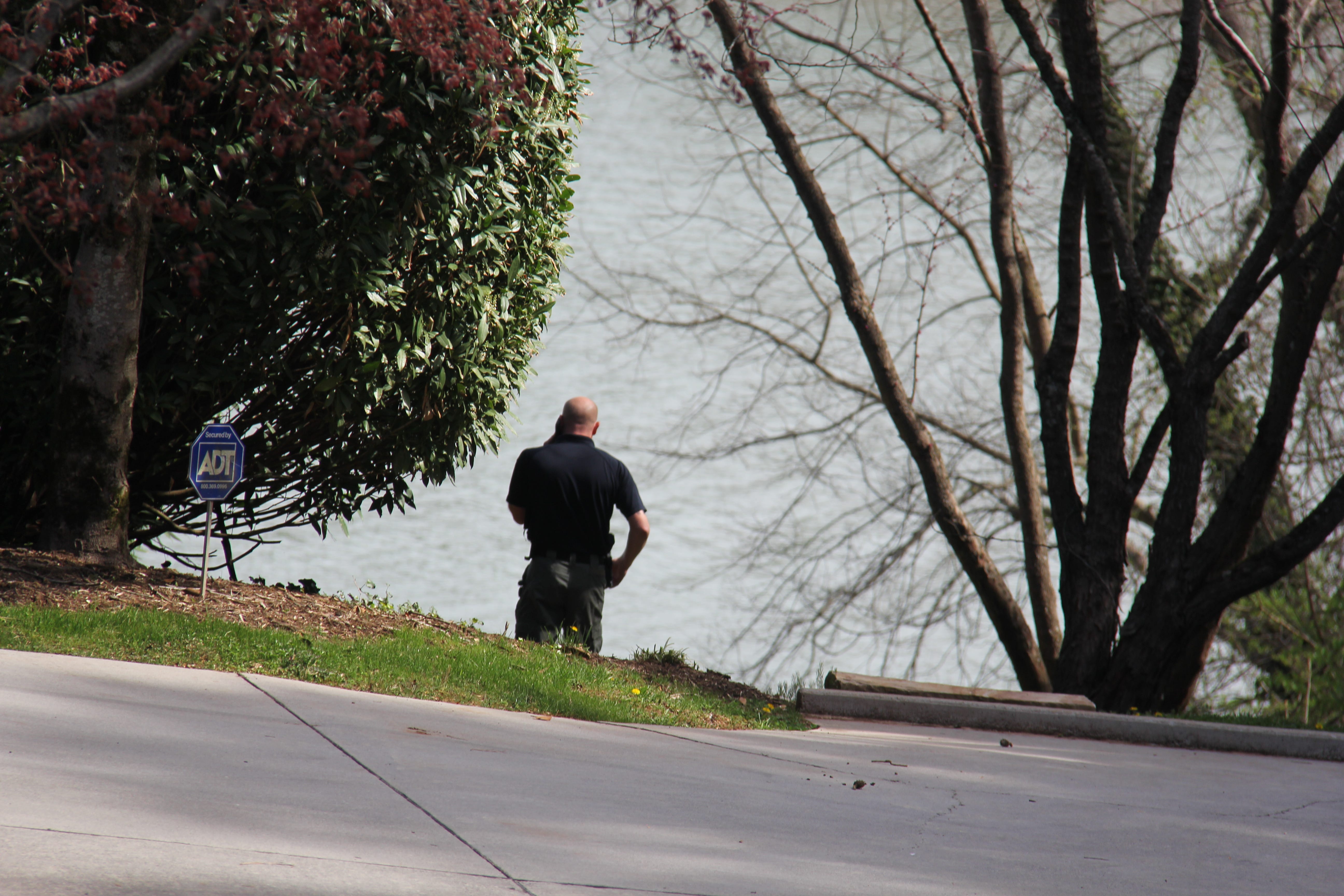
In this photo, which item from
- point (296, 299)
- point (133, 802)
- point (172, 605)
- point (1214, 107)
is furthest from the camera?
point (1214, 107)

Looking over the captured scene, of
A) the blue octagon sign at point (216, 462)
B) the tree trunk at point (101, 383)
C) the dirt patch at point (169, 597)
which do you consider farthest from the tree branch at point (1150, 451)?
the tree trunk at point (101, 383)

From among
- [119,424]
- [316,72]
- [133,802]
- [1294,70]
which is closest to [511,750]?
[133,802]

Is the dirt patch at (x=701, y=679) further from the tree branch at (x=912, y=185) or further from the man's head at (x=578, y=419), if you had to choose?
the tree branch at (x=912, y=185)

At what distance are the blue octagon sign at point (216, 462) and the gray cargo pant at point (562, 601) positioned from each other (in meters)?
1.97

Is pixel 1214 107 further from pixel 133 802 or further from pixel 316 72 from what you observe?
pixel 133 802

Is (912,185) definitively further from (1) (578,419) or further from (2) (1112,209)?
(1) (578,419)

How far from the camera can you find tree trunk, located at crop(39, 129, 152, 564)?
612cm

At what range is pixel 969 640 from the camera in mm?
13695

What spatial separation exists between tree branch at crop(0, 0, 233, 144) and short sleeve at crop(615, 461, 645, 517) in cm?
338

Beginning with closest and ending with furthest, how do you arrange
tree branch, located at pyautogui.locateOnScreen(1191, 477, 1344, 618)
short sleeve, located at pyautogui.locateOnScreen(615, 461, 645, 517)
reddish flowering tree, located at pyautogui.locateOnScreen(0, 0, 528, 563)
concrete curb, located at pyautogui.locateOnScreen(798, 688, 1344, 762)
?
reddish flowering tree, located at pyautogui.locateOnScreen(0, 0, 528, 563), concrete curb, located at pyautogui.locateOnScreen(798, 688, 1344, 762), short sleeve, located at pyautogui.locateOnScreen(615, 461, 645, 517), tree branch, located at pyautogui.locateOnScreen(1191, 477, 1344, 618)

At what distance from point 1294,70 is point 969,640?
268 inches

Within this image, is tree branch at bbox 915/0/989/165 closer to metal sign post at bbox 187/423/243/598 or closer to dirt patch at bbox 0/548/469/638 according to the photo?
dirt patch at bbox 0/548/469/638

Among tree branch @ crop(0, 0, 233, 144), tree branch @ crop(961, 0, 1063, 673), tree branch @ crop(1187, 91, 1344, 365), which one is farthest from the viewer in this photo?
tree branch @ crop(961, 0, 1063, 673)

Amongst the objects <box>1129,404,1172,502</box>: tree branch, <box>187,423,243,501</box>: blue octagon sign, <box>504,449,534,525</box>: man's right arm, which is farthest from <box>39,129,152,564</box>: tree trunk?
<box>1129,404,1172,502</box>: tree branch
